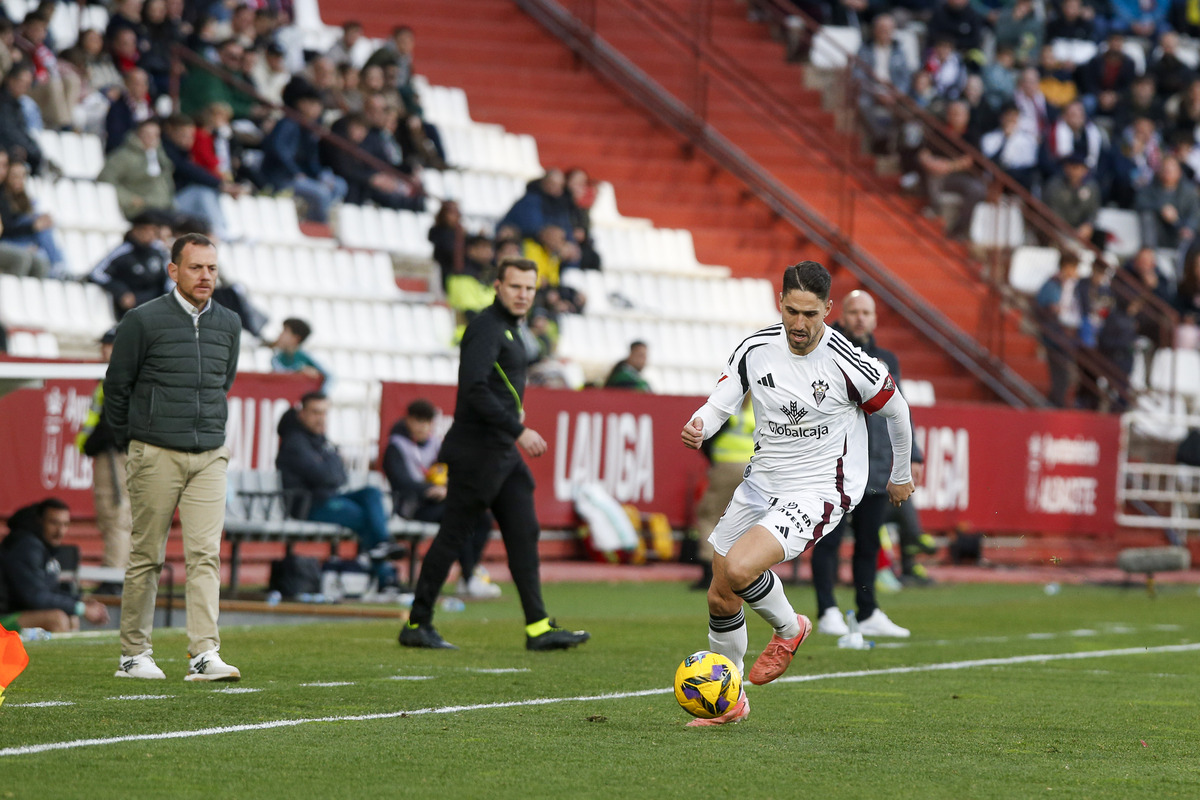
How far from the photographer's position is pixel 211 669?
8859mm

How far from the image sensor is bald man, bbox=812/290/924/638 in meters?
11.6

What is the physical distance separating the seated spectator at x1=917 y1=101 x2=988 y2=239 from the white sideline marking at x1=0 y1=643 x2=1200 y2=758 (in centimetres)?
1244

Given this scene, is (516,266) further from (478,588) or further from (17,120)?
(17,120)

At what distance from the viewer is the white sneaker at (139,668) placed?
897 centimetres

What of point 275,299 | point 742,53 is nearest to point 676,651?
point 275,299

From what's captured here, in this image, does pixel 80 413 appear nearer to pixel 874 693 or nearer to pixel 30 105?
pixel 30 105

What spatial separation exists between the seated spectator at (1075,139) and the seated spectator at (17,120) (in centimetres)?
1446

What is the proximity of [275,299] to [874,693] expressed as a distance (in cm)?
1126

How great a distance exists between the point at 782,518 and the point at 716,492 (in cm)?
988

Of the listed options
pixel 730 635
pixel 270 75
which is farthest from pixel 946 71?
pixel 730 635

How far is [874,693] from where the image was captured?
9.19 meters

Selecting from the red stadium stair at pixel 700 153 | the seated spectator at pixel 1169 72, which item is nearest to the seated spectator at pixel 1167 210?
the seated spectator at pixel 1169 72

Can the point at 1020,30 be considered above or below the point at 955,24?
above

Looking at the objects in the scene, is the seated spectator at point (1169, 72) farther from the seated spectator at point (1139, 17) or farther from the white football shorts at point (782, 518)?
the white football shorts at point (782, 518)
